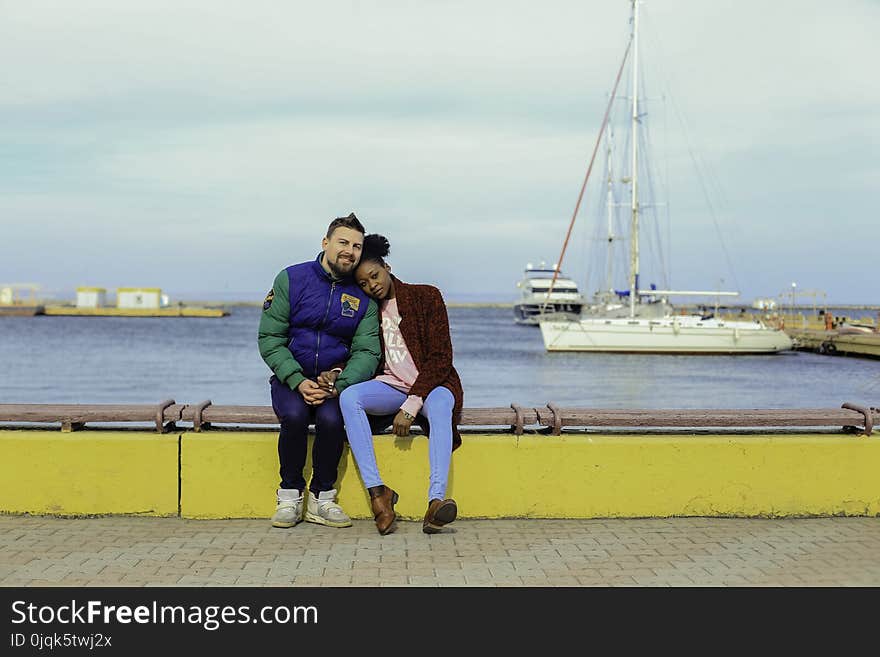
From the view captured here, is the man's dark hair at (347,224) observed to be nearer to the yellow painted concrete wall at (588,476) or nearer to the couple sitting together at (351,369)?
the couple sitting together at (351,369)

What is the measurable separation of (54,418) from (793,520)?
4.63m

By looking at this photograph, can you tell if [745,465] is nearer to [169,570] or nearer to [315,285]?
[315,285]

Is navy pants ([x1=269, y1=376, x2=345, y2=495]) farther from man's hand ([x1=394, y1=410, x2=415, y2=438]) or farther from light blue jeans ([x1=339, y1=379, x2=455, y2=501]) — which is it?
man's hand ([x1=394, y1=410, x2=415, y2=438])

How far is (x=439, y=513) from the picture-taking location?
5.36 meters

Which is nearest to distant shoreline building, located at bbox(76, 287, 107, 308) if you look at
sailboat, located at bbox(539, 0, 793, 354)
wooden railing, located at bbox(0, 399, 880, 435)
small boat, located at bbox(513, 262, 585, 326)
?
small boat, located at bbox(513, 262, 585, 326)

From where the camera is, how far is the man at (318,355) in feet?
18.3

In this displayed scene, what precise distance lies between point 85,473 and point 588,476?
308 centimetres

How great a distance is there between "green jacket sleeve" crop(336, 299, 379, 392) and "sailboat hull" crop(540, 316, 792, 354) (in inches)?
1817

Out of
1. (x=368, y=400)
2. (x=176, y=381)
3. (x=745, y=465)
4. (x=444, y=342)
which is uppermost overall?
(x=444, y=342)

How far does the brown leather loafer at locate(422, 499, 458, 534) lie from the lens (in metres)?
5.36

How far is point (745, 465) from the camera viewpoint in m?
5.92

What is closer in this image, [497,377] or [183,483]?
[183,483]

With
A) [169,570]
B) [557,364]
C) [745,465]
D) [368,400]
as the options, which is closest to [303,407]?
[368,400]

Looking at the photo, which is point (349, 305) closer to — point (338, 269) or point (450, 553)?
point (338, 269)
